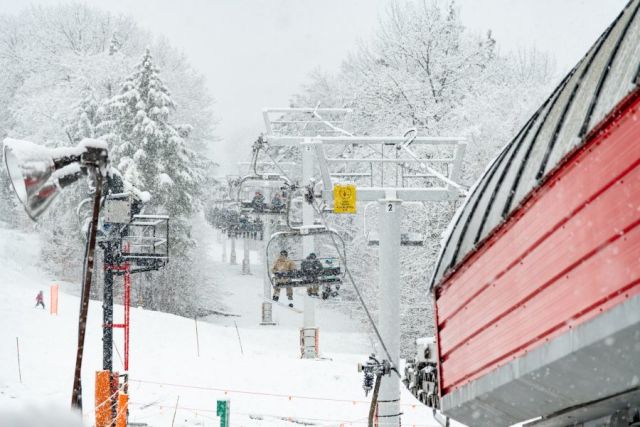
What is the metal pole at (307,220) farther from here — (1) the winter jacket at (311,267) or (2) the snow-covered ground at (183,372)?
(1) the winter jacket at (311,267)

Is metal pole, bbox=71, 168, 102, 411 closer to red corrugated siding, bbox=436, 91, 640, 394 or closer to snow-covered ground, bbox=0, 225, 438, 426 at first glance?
red corrugated siding, bbox=436, 91, 640, 394

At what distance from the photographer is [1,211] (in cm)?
4381

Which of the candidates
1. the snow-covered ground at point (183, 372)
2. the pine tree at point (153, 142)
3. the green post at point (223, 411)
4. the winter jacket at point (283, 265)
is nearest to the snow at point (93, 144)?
the snow-covered ground at point (183, 372)

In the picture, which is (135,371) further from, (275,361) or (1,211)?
(1,211)

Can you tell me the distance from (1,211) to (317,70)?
21.1 m

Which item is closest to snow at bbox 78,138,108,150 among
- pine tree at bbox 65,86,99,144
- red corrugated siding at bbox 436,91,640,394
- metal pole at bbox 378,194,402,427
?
red corrugated siding at bbox 436,91,640,394

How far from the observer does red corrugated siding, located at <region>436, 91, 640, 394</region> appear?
4.54 meters

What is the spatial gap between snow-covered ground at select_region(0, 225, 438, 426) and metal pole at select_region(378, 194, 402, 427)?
2458 millimetres

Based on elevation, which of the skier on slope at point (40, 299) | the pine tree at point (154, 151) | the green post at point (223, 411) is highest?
the pine tree at point (154, 151)

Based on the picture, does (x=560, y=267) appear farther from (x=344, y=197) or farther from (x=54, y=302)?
(x=54, y=302)

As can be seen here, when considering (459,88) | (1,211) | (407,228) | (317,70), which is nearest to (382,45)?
(459,88)

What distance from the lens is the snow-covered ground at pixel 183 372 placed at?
50.8 ft

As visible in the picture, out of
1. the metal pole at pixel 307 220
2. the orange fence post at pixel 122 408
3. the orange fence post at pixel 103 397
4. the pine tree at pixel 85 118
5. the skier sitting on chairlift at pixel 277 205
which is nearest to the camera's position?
the orange fence post at pixel 122 408

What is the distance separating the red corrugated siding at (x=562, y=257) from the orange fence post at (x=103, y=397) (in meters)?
6.78
